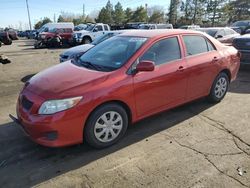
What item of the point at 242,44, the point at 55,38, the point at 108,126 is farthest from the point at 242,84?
the point at 55,38

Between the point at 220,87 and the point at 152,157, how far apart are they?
286 cm

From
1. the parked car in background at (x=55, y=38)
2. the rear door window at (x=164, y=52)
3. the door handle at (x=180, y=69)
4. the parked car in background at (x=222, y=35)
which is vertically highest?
the rear door window at (x=164, y=52)

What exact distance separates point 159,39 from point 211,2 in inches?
1993

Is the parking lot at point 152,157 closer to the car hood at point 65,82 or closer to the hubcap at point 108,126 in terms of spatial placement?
the hubcap at point 108,126

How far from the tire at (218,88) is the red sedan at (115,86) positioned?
10 cm

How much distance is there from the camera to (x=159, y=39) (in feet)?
16.1

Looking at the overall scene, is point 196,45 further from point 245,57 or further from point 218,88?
point 245,57

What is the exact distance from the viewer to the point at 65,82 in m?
4.15

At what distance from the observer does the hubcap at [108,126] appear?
412 cm

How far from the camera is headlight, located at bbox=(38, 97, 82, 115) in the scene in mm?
3795

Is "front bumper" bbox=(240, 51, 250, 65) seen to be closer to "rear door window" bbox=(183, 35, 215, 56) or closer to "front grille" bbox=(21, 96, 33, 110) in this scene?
"rear door window" bbox=(183, 35, 215, 56)

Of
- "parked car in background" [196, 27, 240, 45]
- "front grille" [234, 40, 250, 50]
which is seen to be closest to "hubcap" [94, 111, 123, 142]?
"front grille" [234, 40, 250, 50]

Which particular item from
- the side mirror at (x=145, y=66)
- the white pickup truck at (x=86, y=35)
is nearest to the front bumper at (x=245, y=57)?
the side mirror at (x=145, y=66)

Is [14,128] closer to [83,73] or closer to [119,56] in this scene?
[83,73]
